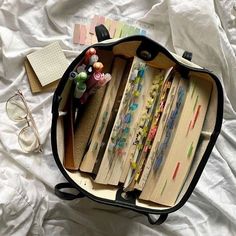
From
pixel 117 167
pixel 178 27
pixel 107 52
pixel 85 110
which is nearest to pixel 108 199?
pixel 117 167

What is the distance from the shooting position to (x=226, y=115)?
3.40ft

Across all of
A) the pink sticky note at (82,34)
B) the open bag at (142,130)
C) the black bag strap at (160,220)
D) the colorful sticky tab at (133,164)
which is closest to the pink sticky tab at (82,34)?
the pink sticky note at (82,34)

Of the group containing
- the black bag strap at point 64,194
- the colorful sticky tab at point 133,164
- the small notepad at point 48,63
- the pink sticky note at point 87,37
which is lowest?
the black bag strap at point 64,194

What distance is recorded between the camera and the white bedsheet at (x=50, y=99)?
98cm

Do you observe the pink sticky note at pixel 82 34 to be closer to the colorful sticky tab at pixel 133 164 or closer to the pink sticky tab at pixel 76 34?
the pink sticky tab at pixel 76 34

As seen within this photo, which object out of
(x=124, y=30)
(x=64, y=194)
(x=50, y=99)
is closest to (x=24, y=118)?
(x=50, y=99)

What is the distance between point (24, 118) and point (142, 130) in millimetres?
264

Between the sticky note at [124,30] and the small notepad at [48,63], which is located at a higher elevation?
the sticky note at [124,30]

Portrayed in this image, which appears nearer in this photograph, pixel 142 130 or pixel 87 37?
pixel 142 130

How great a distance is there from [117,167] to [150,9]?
1.26 ft

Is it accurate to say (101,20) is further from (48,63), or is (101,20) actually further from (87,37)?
(48,63)

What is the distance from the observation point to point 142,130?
0.92 meters

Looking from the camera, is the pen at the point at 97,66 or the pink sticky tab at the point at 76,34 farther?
the pink sticky tab at the point at 76,34

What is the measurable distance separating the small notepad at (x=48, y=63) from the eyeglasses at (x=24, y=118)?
6 centimetres
